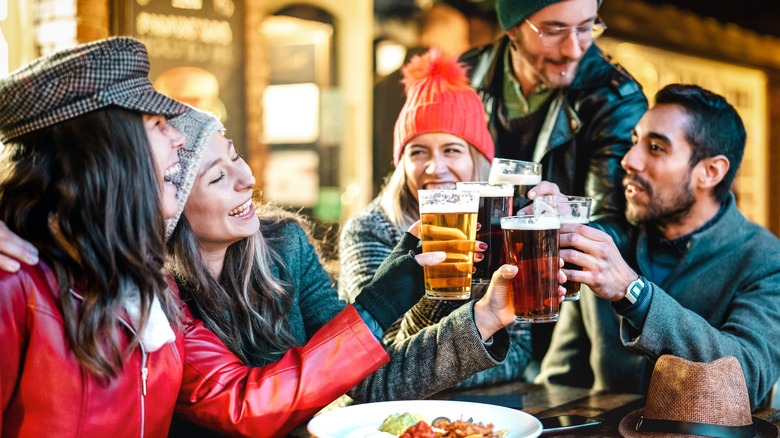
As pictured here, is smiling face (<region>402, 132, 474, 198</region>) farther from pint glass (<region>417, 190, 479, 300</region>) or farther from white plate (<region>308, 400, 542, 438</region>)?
white plate (<region>308, 400, 542, 438</region>)

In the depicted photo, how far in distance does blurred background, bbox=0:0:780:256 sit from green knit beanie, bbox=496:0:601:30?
0.56 m

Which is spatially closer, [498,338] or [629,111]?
[498,338]

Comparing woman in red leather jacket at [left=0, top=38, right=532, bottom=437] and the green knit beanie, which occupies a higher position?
the green knit beanie

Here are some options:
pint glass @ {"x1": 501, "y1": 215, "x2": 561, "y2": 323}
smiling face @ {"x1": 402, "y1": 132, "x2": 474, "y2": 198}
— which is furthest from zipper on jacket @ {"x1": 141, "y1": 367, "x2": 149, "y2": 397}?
smiling face @ {"x1": 402, "y1": 132, "x2": 474, "y2": 198}

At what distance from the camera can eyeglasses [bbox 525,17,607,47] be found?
297cm

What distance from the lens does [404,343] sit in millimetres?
2215

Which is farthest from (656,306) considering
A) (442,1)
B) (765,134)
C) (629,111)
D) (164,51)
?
(765,134)

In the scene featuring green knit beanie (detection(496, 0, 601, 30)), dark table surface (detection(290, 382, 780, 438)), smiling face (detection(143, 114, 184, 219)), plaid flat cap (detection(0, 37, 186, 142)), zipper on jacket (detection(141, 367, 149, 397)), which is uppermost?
green knit beanie (detection(496, 0, 601, 30))

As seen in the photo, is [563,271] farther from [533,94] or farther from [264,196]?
[264,196]

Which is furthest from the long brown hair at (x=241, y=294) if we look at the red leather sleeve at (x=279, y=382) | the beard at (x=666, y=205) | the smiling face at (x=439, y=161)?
the beard at (x=666, y=205)

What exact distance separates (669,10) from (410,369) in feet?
19.0

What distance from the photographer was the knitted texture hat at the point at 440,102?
9.49 ft

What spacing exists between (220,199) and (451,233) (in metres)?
0.64

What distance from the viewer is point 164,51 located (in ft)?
14.4
